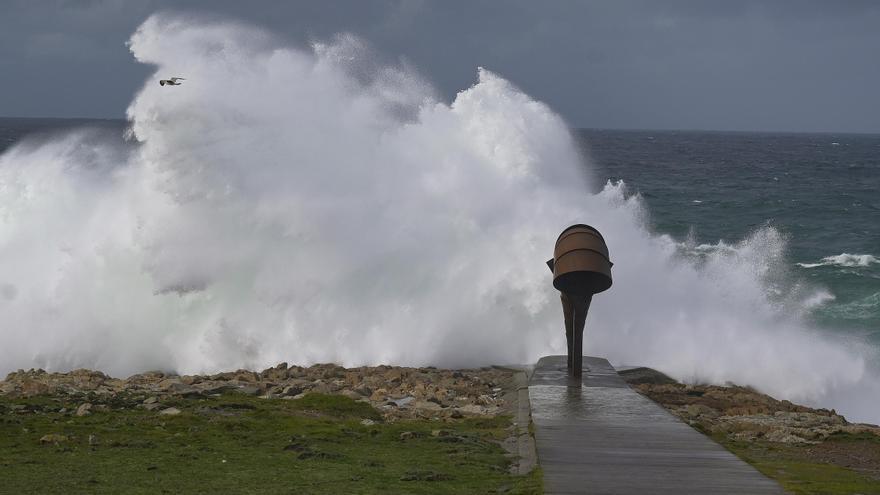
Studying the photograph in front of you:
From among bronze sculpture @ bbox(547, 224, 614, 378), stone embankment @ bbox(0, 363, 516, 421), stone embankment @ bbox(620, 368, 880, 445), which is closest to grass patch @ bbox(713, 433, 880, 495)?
stone embankment @ bbox(620, 368, 880, 445)

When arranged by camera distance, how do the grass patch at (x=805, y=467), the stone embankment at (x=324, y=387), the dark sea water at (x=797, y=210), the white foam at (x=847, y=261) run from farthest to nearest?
1. the white foam at (x=847, y=261)
2. the dark sea water at (x=797, y=210)
3. the stone embankment at (x=324, y=387)
4. the grass patch at (x=805, y=467)

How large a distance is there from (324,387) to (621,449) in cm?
682

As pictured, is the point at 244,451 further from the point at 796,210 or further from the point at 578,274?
the point at 796,210

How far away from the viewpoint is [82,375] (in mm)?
19031

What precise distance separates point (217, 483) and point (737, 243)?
1500 inches

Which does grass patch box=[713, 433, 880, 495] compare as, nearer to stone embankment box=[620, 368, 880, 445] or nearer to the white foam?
stone embankment box=[620, 368, 880, 445]

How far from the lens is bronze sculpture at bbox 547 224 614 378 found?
16.5 meters

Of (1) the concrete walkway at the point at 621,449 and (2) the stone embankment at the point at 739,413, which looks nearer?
(1) the concrete walkway at the point at 621,449

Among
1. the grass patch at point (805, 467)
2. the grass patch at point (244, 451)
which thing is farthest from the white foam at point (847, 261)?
the grass patch at point (244, 451)

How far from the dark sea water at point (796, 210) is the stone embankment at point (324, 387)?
47.8 ft

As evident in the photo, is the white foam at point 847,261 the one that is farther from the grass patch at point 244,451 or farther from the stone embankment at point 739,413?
the grass patch at point 244,451

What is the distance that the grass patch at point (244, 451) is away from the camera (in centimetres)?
1033

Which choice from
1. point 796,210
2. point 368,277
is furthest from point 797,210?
point 368,277

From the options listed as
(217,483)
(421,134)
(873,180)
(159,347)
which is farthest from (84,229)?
(873,180)
